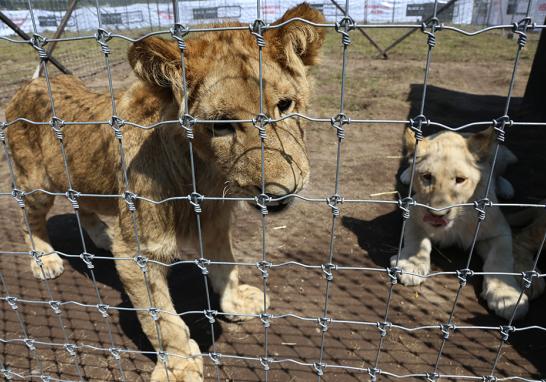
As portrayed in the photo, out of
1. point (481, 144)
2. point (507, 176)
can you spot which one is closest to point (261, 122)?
point (481, 144)

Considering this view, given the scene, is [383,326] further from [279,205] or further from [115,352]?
[115,352]

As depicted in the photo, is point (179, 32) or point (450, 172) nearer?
point (179, 32)

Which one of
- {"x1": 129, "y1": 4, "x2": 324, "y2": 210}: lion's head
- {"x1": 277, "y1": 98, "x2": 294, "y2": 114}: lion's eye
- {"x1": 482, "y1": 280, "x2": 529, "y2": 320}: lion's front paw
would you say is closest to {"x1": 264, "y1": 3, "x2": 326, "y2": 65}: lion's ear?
{"x1": 129, "y1": 4, "x2": 324, "y2": 210}: lion's head

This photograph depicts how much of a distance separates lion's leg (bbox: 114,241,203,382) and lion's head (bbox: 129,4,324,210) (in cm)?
89

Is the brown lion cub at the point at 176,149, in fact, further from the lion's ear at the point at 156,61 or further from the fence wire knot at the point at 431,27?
the fence wire knot at the point at 431,27

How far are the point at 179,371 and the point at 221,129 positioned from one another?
4.97ft

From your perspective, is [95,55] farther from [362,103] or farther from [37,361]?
[37,361]

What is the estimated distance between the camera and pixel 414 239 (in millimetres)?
3469

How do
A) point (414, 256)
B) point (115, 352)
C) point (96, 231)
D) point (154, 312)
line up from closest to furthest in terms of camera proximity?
point (154, 312)
point (115, 352)
point (414, 256)
point (96, 231)

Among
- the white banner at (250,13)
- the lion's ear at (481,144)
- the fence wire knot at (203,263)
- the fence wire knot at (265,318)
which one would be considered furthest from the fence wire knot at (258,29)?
the white banner at (250,13)

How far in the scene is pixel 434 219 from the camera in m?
3.13

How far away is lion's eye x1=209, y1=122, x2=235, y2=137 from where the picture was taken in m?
1.74

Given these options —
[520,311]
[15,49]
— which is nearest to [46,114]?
[520,311]

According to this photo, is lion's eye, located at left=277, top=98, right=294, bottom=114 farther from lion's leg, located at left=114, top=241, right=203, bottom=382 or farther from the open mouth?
lion's leg, located at left=114, top=241, right=203, bottom=382
